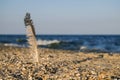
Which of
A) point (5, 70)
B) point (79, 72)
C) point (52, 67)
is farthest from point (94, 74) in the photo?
point (5, 70)

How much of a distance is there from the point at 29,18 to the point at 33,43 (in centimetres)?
78

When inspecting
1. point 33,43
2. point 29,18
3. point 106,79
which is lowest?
point 106,79

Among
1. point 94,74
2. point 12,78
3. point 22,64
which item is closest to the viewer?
point 12,78

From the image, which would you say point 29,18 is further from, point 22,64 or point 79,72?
point 79,72

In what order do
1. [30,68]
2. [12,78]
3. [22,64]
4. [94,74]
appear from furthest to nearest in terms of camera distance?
[22,64], [30,68], [94,74], [12,78]

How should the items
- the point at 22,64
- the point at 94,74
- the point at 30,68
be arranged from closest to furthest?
the point at 94,74 → the point at 30,68 → the point at 22,64

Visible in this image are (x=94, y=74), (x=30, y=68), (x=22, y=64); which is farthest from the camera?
(x=22, y=64)

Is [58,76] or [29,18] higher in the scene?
[29,18]

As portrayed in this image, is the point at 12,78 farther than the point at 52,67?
No

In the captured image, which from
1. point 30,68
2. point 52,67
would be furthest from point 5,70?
point 52,67

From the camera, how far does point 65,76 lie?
28.9 feet

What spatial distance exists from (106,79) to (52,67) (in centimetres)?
213

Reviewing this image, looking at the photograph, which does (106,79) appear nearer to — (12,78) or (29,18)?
(12,78)

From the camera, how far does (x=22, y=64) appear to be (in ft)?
34.4
